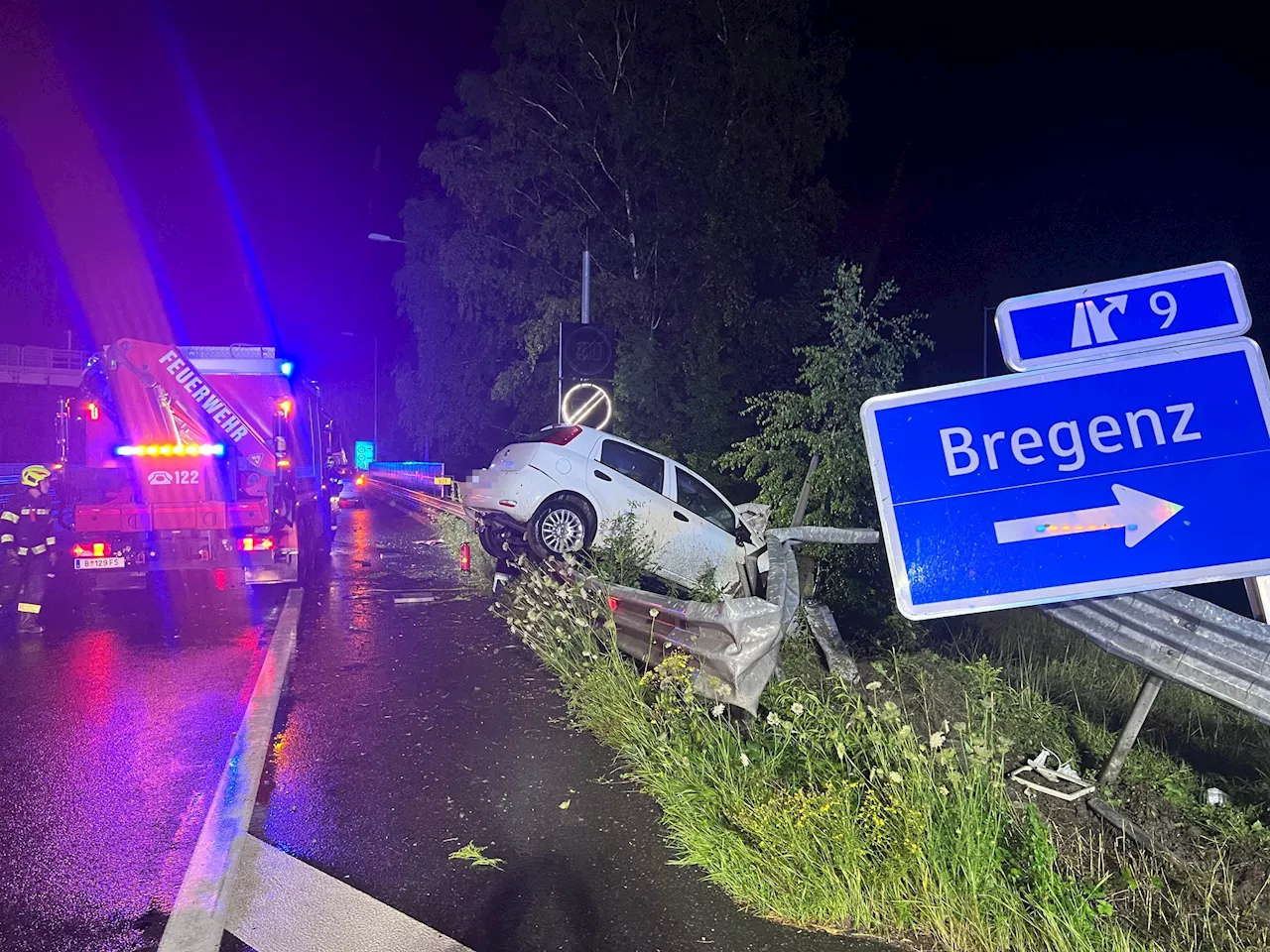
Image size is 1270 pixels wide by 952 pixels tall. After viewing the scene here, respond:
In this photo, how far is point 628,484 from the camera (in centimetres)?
1013

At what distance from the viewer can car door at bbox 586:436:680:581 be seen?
989cm

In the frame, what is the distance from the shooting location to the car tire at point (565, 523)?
10.2m

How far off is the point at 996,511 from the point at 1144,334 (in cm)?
83

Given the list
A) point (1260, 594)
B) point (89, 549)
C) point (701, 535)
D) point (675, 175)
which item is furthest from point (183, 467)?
point (675, 175)

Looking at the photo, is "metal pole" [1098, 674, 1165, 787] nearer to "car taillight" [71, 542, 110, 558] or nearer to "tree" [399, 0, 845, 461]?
"car taillight" [71, 542, 110, 558]

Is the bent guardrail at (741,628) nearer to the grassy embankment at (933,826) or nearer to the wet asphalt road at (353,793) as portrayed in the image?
the grassy embankment at (933,826)

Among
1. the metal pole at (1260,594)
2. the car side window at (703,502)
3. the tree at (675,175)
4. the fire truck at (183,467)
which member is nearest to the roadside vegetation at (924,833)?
the metal pole at (1260,594)

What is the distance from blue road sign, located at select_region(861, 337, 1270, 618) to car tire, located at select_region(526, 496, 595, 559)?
7.47 metres

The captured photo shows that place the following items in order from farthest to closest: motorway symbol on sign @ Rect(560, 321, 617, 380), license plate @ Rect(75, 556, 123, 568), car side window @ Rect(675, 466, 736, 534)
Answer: motorway symbol on sign @ Rect(560, 321, 617, 380)
car side window @ Rect(675, 466, 736, 534)
license plate @ Rect(75, 556, 123, 568)

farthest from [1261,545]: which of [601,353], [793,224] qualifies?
[793,224]

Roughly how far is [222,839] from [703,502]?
22.3ft

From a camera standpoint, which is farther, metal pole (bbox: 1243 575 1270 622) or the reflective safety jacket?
the reflective safety jacket

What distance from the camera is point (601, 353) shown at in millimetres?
11398

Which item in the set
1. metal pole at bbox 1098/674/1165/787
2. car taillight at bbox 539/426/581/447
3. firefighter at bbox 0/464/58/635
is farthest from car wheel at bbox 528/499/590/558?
metal pole at bbox 1098/674/1165/787
